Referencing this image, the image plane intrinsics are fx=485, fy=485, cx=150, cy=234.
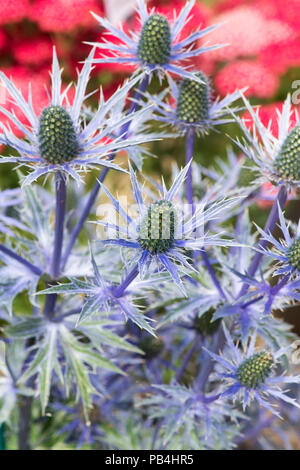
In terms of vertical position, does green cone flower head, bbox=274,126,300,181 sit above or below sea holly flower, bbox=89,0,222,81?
below

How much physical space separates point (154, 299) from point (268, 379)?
1.05 feet

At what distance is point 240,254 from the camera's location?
100 centimetres

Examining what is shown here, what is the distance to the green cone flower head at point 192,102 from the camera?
2.96 ft

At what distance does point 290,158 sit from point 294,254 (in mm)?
180

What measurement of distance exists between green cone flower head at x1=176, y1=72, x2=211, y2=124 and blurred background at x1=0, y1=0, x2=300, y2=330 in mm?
656

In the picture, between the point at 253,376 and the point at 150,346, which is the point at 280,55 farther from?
the point at 253,376

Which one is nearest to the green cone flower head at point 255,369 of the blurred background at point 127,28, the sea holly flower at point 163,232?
the sea holly flower at point 163,232

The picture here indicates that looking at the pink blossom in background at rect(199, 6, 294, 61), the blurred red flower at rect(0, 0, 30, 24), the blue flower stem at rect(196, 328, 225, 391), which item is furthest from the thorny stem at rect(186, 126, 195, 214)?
the blurred red flower at rect(0, 0, 30, 24)

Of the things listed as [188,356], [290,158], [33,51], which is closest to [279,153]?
[290,158]

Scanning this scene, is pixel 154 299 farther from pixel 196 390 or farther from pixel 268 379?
pixel 268 379

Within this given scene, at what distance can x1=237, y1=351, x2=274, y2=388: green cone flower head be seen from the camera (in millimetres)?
822

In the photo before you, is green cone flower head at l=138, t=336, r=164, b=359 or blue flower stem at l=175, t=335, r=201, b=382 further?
green cone flower head at l=138, t=336, r=164, b=359

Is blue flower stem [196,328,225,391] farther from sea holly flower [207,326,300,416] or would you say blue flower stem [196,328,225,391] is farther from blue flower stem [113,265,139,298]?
blue flower stem [113,265,139,298]
